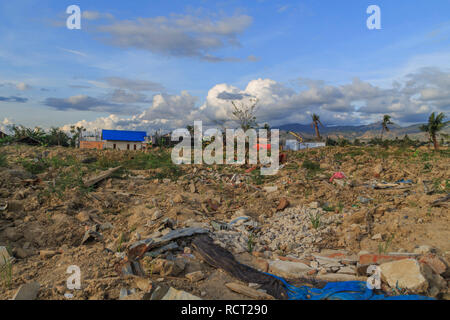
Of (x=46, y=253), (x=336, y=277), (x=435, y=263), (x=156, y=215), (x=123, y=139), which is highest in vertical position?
(x=123, y=139)

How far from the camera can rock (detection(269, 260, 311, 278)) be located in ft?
10.7

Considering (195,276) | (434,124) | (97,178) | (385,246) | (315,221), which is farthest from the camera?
(434,124)

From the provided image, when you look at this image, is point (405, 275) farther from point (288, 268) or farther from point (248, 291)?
point (248, 291)

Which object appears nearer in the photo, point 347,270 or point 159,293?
point 159,293

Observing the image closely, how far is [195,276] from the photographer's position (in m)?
2.92

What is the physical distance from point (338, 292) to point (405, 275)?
664 mm

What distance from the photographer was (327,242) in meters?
4.19

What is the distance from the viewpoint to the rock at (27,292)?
7.88 feet

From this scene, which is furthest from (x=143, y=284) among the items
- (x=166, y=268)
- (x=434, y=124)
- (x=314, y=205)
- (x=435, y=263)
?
(x=434, y=124)

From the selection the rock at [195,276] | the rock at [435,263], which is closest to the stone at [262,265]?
the rock at [195,276]

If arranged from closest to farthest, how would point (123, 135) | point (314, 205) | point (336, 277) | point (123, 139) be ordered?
point (336, 277), point (314, 205), point (123, 139), point (123, 135)

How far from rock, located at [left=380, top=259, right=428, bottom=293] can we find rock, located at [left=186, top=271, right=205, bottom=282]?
1804 millimetres

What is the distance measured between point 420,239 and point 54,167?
8.29 m
